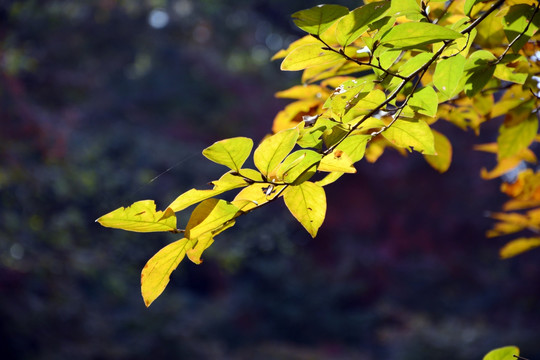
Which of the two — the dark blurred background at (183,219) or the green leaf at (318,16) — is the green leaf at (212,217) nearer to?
the green leaf at (318,16)

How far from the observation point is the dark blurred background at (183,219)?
297 cm

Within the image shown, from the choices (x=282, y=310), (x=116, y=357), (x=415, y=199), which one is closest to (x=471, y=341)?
(x=282, y=310)

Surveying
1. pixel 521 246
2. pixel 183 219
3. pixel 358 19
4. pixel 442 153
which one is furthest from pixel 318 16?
pixel 183 219

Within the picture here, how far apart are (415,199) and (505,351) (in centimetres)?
557

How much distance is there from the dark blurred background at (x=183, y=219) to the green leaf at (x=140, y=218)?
8.08 ft

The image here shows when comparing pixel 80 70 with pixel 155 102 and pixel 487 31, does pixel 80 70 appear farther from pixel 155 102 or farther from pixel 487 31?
pixel 487 31

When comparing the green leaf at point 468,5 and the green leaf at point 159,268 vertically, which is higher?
the green leaf at point 468,5

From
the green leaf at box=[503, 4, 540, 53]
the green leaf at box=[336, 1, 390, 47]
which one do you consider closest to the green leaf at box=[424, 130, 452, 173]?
the green leaf at box=[503, 4, 540, 53]

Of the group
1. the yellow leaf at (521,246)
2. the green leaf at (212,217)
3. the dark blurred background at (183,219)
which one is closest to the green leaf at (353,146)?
the green leaf at (212,217)

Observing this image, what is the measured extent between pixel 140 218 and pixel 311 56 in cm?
19

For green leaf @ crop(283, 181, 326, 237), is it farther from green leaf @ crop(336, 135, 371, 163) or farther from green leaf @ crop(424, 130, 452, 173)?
green leaf @ crop(424, 130, 452, 173)

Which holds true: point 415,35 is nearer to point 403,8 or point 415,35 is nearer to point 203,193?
point 403,8

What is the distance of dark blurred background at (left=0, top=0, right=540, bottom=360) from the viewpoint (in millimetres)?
2971

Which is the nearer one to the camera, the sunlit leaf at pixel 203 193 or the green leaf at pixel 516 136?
the sunlit leaf at pixel 203 193
